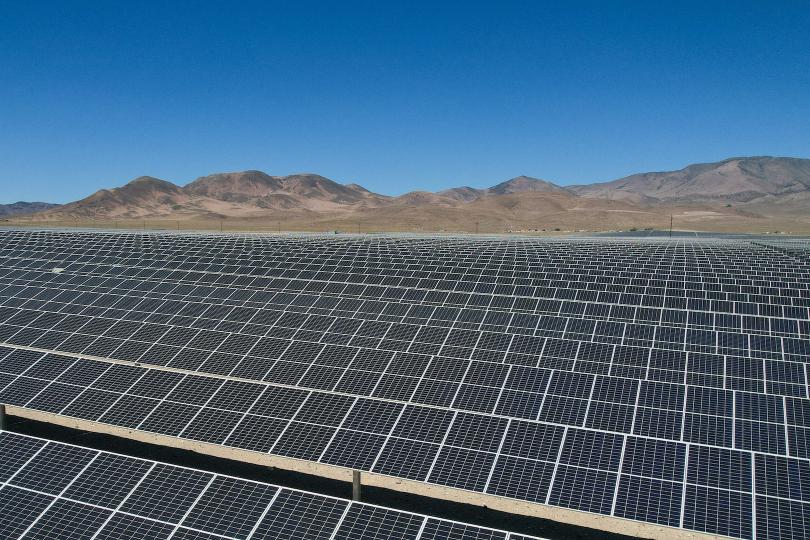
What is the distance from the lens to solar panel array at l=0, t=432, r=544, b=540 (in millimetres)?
14091

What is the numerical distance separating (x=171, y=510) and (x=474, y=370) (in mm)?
11370

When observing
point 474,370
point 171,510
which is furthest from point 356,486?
point 474,370

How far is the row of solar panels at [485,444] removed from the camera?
15.3 m

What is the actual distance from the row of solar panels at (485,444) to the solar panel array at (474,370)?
64mm

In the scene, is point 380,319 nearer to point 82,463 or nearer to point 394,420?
point 394,420

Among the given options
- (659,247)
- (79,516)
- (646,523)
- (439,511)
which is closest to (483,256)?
(659,247)

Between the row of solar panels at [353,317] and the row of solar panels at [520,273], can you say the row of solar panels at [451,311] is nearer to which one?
the row of solar panels at [353,317]

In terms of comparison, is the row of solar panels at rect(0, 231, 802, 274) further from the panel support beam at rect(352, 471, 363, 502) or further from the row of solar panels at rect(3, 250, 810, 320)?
the panel support beam at rect(352, 471, 363, 502)

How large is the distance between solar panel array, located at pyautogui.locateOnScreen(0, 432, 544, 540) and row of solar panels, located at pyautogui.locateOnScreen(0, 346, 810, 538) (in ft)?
8.02

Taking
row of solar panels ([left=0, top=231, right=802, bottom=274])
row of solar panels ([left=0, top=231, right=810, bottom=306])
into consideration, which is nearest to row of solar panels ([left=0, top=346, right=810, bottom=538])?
row of solar panels ([left=0, top=231, right=810, bottom=306])

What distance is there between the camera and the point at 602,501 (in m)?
15.4

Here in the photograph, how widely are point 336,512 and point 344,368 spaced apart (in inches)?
333

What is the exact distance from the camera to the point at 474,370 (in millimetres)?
22094

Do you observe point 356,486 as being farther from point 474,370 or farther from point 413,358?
point 413,358
